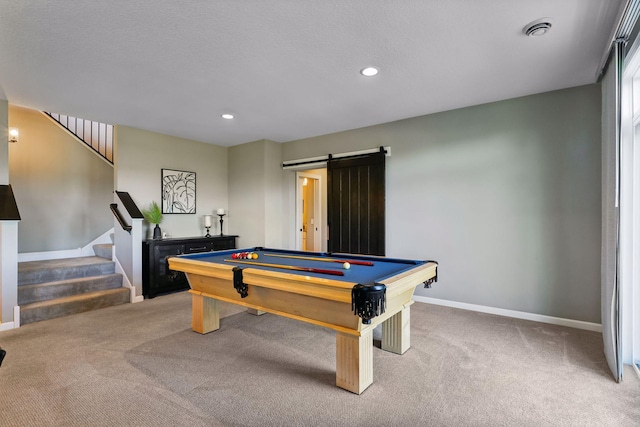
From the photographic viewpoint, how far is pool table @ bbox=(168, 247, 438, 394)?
6.06ft

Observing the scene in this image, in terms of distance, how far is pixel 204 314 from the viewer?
2.96 metres

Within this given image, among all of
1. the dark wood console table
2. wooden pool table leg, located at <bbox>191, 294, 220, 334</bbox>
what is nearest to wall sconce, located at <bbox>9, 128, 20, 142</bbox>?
the dark wood console table

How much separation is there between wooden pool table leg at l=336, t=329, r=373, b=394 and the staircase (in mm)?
3414

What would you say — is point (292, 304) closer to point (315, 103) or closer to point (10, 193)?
point (315, 103)

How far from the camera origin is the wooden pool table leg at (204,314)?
296 cm

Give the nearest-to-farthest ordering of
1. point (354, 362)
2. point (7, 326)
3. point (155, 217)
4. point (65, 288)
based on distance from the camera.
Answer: point (354, 362)
point (7, 326)
point (65, 288)
point (155, 217)

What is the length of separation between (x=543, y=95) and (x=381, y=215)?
2273 mm

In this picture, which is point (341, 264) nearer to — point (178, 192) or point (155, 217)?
point (155, 217)

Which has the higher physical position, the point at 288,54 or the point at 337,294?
the point at 288,54

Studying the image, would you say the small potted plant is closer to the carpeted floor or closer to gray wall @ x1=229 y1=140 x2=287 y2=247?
gray wall @ x1=229 y1=140 x2=287 y2=247

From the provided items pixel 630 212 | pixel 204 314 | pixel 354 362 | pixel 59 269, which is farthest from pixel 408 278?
pixel 59 269

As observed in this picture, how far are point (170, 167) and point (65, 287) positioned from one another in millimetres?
2178

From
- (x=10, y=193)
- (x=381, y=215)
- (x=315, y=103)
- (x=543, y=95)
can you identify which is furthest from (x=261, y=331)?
(x=543, y=95)

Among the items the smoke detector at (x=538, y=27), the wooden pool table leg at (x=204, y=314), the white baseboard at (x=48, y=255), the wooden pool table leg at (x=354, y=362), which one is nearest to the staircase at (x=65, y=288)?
the white baseboard at (x=48, y=255)
